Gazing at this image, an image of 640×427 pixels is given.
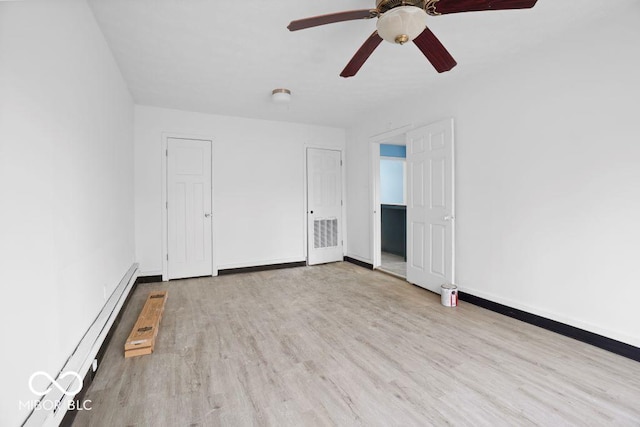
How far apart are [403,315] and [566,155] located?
201 cm

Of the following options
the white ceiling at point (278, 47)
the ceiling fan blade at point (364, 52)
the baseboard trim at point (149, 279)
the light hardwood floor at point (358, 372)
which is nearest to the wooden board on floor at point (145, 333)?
the light hardwood floor at point (358, 372)

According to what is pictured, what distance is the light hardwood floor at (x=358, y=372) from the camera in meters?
1.56

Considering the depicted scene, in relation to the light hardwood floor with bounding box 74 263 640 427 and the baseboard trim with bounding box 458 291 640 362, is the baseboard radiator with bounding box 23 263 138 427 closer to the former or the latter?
the light hardwood floor with bounding box 74 263 640 427

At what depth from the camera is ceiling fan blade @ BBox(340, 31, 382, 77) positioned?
1.94 m

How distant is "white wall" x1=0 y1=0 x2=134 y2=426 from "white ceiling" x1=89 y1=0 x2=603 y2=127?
423 mm

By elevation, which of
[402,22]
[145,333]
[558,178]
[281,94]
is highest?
[281,94]

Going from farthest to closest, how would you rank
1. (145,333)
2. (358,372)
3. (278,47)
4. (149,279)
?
(149,279) < (278,47) < (145,333) < (358,372)

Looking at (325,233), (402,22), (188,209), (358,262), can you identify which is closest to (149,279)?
→ (188,209)

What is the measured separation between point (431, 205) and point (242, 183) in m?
2.88

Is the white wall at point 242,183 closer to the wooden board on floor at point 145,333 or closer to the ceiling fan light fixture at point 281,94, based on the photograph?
the ceiling fan light fixture at point 281,94

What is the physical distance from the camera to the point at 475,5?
5.29ft

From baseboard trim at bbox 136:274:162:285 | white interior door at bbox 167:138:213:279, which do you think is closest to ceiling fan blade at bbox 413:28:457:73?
white interior door at bbox 167:138:213:279

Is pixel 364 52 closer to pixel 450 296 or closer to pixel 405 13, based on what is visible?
pixel 405 13

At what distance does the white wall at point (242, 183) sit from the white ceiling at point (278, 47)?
19.9 inches
